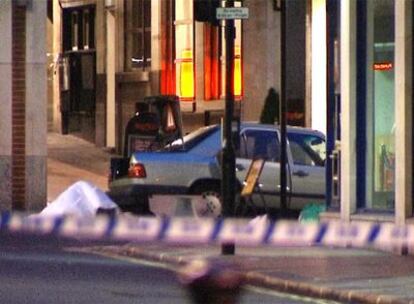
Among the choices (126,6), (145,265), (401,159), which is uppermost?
(126,6)

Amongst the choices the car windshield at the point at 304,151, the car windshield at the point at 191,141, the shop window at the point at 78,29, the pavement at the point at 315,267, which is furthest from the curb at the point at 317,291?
the shop window at the point at 78,29

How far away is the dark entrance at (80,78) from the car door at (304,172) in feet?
51.1

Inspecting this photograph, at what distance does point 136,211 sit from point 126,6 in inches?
568

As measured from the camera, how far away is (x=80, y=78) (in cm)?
3753

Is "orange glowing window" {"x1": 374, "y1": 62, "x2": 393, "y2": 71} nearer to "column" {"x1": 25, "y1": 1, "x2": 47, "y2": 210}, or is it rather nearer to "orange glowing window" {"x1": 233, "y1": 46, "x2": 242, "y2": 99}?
"column" {"x1": 25, "y1": 1, "x2": 47, "y2": 210}

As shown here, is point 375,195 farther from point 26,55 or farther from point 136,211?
point 26,55

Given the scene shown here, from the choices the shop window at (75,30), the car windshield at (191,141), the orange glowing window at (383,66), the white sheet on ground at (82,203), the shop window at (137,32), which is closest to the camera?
the orange glowing window at (383,66)

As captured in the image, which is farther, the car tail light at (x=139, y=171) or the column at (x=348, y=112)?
the car tail light at (x=139, y=171)

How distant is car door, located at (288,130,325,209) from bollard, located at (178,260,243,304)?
57.0 feet

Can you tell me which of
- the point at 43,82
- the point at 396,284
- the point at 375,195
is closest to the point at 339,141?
the point at 375,195

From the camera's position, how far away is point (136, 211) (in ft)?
71.1

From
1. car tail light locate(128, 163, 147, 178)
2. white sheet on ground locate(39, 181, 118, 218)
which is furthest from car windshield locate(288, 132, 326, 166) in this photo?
white sheet on ground locate(39, 181, 118, 218)

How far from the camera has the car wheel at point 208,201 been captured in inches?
756

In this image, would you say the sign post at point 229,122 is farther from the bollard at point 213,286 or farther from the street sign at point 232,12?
the bollard at point 213,286
